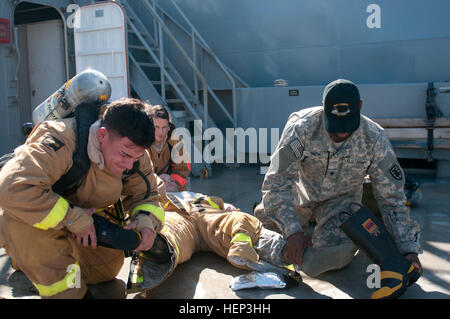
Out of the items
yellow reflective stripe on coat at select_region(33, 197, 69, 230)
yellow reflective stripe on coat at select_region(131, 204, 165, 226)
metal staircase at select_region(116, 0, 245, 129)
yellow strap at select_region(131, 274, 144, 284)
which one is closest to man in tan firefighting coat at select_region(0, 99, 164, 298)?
yellow reflective stripe on coat at select_region(33, 197, 69, 230)

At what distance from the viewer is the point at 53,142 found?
1929 millimetres

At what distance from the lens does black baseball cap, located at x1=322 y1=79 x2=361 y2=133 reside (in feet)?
8.13

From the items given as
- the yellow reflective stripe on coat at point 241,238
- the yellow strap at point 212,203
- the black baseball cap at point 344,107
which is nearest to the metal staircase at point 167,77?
the yellow strap at point 212,203

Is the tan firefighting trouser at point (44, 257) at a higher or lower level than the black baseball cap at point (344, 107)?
lower

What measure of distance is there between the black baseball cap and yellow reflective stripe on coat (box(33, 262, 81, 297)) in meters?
1.57

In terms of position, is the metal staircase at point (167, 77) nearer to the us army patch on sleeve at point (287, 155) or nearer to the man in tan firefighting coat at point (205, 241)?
the man in tan firefighting coat at point (205, 241)

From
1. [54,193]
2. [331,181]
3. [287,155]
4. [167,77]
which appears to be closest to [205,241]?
[287,155]

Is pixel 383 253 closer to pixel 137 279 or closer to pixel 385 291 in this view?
pixel 385 291

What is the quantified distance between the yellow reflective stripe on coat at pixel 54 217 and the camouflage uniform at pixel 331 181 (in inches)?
50.0

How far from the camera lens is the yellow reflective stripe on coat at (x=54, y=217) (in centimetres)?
187

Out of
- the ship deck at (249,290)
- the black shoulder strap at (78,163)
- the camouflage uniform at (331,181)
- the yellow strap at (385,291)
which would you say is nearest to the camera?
the black shoulder strap at (78,163)

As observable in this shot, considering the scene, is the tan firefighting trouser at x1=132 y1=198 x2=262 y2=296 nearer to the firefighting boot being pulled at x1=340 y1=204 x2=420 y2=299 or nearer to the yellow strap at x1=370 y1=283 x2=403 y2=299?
the firefighting boot being pulled at x1=340 y1=204 x2=420 y2=299

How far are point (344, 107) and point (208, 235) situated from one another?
120 centimetres

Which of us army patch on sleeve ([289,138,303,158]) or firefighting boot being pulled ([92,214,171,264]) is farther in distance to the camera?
us army patch on sleeve ([289,138,303,158])
